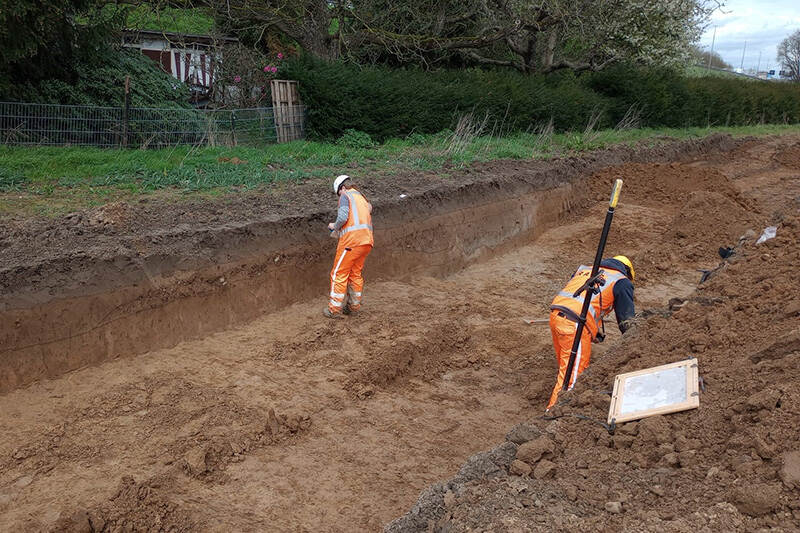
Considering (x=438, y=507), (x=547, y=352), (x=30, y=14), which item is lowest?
(x=547, y=352)

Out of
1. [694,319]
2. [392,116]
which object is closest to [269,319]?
[694,319]

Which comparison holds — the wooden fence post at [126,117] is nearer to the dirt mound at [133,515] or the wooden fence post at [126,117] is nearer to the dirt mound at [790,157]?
the dirt mound at [133,515]

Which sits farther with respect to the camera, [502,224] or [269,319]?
[502,224]

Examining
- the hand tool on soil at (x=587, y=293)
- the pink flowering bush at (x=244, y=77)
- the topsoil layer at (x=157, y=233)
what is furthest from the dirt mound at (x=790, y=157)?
the hand tool on soil at (x=587, y=293)

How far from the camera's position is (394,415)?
23.0ft

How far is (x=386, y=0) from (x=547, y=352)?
1350 centimetres

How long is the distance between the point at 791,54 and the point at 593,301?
6859 centimetres

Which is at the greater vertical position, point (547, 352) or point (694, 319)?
point (694, 319)

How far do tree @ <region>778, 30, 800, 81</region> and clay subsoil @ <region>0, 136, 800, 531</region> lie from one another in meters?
59.0

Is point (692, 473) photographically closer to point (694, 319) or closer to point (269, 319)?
point (694, 319)

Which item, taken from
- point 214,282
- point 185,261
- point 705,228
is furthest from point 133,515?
point 705,228

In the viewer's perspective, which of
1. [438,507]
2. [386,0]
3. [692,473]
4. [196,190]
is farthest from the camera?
[386,0]

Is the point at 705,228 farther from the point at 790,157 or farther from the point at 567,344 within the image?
the point at 790,157

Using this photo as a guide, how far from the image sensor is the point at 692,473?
3486mm
